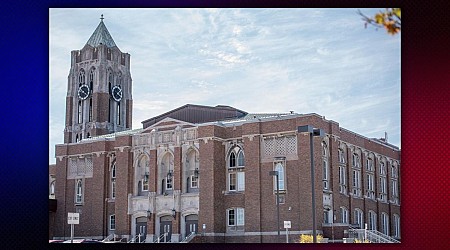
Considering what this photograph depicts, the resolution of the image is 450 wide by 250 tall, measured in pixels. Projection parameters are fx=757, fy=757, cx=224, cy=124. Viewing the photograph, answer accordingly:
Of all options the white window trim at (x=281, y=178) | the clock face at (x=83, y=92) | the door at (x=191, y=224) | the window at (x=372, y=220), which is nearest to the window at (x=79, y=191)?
the clock face at (x=83, y=92)

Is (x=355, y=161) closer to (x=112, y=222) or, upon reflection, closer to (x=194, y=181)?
(x=194, y=181)

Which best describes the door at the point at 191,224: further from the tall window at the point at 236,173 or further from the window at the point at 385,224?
the window at the point at 385,224

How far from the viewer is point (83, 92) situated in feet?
37.3

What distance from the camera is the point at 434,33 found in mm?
8180

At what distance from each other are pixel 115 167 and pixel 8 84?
4789 millimetres

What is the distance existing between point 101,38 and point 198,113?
192 centimetres

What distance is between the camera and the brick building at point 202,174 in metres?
11.4

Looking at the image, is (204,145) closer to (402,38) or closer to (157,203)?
(157,203)

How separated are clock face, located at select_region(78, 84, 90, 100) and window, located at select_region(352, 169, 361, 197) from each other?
4.56 m

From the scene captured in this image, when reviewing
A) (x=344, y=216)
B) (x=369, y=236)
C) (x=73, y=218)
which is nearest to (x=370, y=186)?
(x=344, y=216)

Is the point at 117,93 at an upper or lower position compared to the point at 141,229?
upper

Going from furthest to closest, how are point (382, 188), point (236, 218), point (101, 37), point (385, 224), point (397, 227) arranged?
point (236, 218)
point (382, 188)
point (385, 224)
point (101, 37)
point (397, 227)

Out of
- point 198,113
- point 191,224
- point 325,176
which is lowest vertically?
point 191,224

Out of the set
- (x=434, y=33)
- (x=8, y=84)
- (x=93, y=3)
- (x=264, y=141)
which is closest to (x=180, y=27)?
(x=93, y=3)
